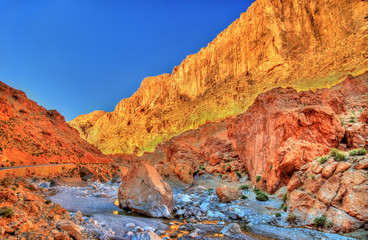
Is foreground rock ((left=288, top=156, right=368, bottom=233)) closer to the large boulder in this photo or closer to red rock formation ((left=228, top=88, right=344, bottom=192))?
red rock formation ((left=228, top=88, right=344, bottom=192))

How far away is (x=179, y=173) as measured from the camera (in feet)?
85.5

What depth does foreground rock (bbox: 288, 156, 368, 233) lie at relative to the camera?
8.73 metres

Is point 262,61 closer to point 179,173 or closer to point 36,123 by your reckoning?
point 179,173

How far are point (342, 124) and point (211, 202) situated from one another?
12763 millimetres

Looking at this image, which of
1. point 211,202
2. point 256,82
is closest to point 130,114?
point 256,82

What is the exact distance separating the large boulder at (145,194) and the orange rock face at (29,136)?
2259cm

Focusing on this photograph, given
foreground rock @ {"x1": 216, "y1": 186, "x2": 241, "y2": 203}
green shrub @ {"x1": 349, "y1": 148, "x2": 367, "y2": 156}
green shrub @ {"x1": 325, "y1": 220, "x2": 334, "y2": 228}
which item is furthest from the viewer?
foreground rock @ {"x1": 216, "y1": 186, "x2": 241, "y2": 203}

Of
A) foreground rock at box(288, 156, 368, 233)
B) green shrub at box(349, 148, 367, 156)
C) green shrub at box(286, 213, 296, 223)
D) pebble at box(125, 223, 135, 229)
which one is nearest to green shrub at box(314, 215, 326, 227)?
foreground rock at box(288, 156, 368, 233)

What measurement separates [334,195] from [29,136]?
4293 cm

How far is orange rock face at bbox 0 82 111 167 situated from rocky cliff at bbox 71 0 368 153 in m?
47.7

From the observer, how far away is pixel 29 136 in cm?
3678

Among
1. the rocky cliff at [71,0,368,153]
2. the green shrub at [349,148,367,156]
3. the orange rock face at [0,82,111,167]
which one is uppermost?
the rocky cliff at [71,0,368,153]

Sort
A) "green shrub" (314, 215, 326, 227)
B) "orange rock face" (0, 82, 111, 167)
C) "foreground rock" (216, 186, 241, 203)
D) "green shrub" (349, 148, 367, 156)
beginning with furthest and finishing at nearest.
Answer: "orange rock face" (0, 82, 111, 167), "foreground rock" (216, 186, 241, 203), "green shrub" (349, 148, 367, 156), "green shrub" (314, 215, 326, 227)

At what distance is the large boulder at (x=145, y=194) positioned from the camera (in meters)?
13.1
